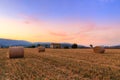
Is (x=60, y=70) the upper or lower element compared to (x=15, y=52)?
lower

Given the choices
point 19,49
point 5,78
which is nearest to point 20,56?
point 19,49

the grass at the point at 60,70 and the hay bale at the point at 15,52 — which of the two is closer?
the grass at the point at 60,70

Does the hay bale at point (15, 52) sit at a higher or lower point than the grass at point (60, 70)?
higher

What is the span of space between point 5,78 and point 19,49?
A: 12.9 metres

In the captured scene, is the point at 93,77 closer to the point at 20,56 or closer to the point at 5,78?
the point at 5,78

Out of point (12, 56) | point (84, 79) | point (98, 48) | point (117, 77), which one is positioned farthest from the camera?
point (98, 48)

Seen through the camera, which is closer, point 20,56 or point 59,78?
point 59,78

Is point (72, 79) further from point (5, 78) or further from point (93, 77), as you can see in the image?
point (5, 78)

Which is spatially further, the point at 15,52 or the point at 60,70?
the point at 15,52

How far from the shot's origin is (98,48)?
31.5 metres

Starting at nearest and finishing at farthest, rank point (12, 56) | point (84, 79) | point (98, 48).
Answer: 1. point (84, 79)
2. point (12, 56)
3. point (98, 48)

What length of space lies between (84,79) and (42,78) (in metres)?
1.70

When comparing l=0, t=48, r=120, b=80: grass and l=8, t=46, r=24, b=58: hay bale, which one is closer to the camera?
l=0, t=48, r=120, b=80: grass

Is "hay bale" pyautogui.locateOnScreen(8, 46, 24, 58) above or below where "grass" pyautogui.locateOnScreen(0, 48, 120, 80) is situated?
above
